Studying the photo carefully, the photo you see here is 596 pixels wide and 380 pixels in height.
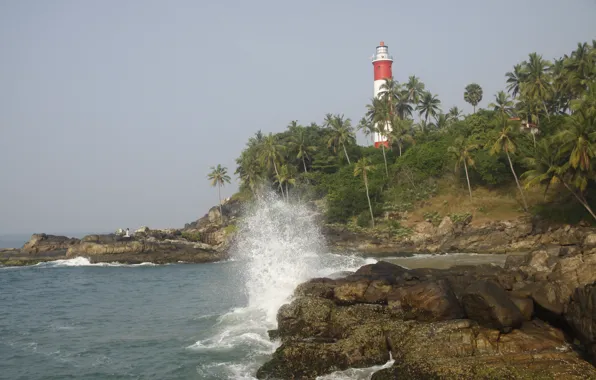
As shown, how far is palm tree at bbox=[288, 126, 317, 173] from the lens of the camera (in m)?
68.2

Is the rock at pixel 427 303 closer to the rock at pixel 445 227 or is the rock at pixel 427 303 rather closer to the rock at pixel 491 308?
the rock at pixel 491 308

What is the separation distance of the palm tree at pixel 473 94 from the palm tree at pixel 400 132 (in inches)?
459

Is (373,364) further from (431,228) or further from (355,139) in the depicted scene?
(355,139)

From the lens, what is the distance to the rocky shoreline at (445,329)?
12938 mm

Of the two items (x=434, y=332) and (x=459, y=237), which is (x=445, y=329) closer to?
(x=434, y=332)

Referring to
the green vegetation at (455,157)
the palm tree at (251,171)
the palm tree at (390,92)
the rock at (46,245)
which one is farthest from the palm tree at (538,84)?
the rock at (46,245)

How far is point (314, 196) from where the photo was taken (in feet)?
210

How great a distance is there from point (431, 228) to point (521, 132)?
1396 cm

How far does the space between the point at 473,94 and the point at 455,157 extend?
2415 centimetres

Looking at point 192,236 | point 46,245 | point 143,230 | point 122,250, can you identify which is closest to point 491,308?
point 122,250

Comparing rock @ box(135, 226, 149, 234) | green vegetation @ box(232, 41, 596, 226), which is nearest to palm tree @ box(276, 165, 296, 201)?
green vegetation @ box(232, 41, 596, 226)

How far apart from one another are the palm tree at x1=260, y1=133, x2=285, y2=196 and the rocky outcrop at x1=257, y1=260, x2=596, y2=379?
150 feet

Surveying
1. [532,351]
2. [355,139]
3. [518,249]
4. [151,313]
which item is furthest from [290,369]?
[355,139]

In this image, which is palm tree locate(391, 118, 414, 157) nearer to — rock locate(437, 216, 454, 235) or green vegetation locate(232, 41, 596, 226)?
green vegetation locate(232, 41, 596, 226)
